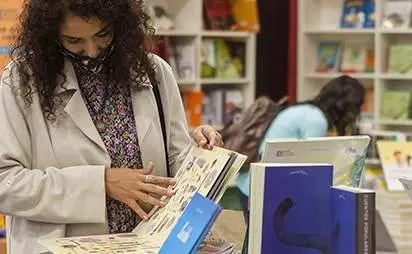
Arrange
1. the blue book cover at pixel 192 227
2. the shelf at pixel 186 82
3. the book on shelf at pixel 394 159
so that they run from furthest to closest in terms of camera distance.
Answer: the shelf at pixel 186 82
the book on shelf at pixel 394 159
the blue book cover at pixel 192 227

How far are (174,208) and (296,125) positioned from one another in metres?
2.60

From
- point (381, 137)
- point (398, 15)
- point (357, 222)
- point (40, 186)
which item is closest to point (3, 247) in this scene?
point (40, 186)

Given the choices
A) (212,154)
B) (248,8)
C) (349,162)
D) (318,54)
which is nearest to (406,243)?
(349,162)

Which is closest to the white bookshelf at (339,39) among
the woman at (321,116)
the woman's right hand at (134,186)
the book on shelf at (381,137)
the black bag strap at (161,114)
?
the book on shelf at (381,137)

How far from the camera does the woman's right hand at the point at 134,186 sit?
6.42 feet

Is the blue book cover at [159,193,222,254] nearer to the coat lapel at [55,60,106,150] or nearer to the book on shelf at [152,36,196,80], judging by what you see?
the coat lapel at [55,60,106,150]

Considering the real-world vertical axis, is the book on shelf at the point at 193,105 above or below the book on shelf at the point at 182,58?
below

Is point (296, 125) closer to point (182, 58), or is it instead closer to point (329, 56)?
point (182, 58)

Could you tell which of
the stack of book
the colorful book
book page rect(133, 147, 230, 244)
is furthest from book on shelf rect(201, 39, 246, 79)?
book page rect(133, 147, 230, 244)

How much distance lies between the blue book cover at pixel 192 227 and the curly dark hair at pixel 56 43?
54 cm

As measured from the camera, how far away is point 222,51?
21.4 feet

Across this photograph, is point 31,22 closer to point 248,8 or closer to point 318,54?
point 248,8

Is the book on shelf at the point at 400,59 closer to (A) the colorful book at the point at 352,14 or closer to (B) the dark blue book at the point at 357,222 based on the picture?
(A) the colorful book at the point at 352,14

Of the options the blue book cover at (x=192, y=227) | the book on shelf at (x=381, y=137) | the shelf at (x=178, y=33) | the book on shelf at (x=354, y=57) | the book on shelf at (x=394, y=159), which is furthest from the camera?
the book on shelf at (x=354, y=57)
